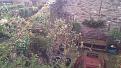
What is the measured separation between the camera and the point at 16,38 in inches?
240

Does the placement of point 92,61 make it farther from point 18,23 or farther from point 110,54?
point 18,23

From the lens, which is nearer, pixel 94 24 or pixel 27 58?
pixel 27 58

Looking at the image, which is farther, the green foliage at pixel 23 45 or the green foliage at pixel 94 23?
the green foliage at pixel 94 23

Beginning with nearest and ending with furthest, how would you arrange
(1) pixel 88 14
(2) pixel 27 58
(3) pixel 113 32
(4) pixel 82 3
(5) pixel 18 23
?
(2) pixel 27 58 < (5) pixel 18 23 < (3) pixel 113 32 < (1) pixel 88 14 < (4) pixel 82 3

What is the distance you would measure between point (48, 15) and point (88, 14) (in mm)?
2198

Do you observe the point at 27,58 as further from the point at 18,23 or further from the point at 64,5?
the point at 64,5

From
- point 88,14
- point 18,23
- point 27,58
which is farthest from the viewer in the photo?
point 88,14

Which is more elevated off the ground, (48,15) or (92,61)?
(48,15)

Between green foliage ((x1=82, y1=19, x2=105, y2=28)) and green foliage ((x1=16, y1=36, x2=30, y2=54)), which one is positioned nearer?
green foliage ((x1=16, y1=36, x2=30, y2=54))

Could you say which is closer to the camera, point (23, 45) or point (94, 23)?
point (23, 45)

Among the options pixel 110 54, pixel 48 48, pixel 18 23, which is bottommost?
pixel 110 54

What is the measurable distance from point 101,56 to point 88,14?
10.0 ft

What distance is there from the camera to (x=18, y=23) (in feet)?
22.6

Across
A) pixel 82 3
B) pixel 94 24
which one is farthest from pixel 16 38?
pixel 82 3
